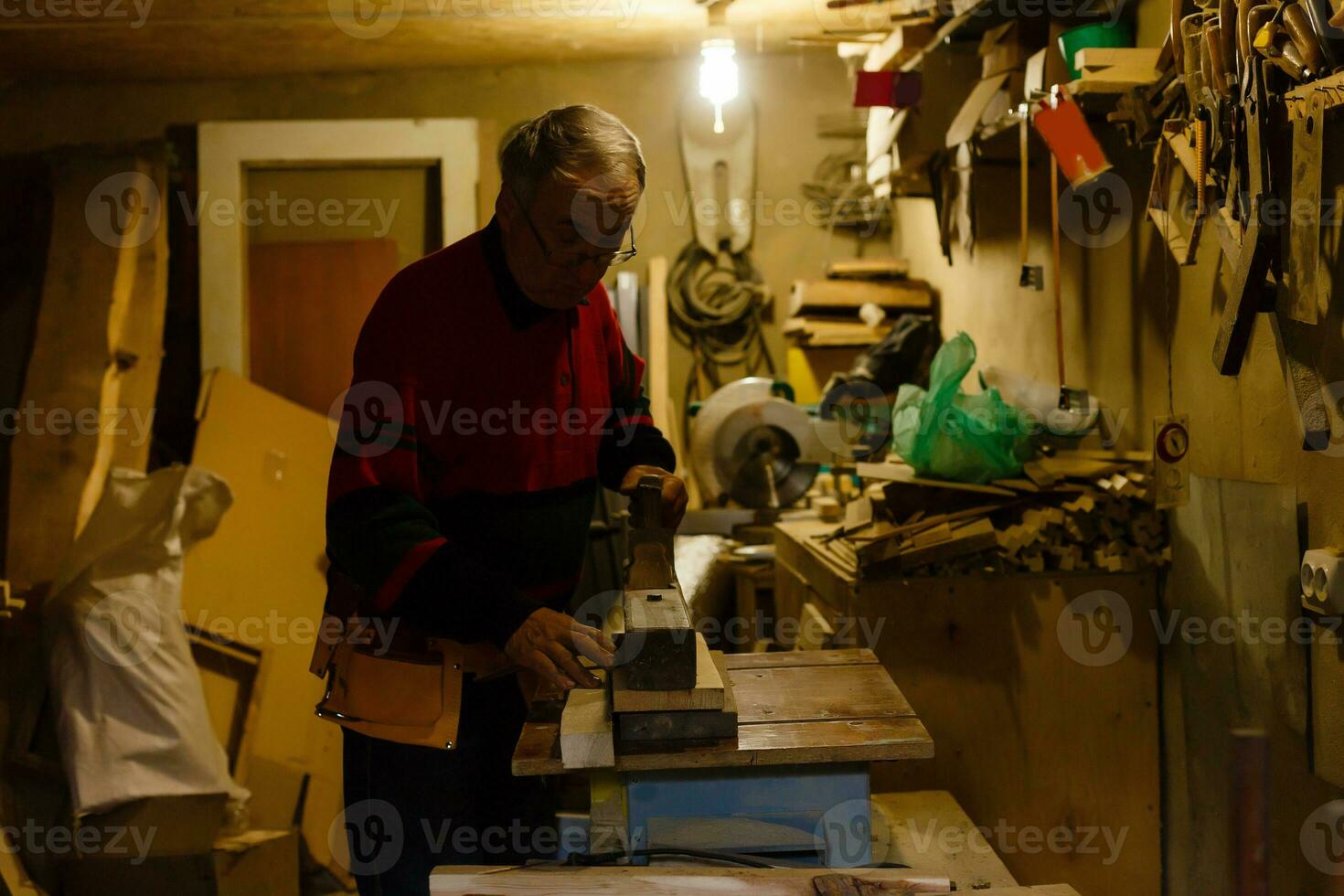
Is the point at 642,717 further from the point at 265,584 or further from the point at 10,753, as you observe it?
the point at 265,584

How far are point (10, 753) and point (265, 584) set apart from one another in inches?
40.0

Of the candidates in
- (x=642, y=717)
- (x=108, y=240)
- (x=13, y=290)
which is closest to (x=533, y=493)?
(x=642, y=717)

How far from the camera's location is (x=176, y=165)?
5.06 meters

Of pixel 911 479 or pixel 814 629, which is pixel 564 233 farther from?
pixel 814 629

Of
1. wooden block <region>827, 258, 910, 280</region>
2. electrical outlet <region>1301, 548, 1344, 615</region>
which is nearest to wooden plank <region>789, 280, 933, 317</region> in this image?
wooden block <region>827, 258, 910, 280</region>

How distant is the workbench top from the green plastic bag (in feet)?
3.02

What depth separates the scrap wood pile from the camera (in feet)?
8.68

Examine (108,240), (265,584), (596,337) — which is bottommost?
(265,584)
